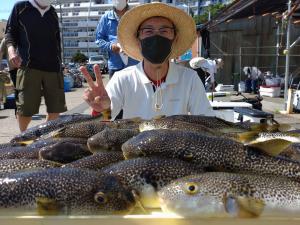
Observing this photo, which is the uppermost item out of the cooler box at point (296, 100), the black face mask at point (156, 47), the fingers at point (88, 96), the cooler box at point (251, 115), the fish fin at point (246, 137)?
the black face mask at point (156, 47)

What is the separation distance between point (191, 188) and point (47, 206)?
22.8 inches

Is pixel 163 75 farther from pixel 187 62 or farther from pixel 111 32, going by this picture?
pixel 187 62

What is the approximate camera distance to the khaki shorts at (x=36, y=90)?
5564 mm

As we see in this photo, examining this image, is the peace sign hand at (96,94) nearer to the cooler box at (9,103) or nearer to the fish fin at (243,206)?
the fish fin at (243,206)

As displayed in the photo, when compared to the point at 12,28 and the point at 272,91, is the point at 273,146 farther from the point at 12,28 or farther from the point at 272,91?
the point at 272,91

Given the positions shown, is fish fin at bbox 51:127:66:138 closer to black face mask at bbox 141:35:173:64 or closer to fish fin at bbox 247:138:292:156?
black face mask at bbox 141:35:173:64

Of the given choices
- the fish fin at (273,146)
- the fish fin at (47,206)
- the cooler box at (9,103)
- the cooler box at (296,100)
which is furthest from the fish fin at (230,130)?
the cooler box at (9,103)

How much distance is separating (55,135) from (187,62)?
23.9 ft

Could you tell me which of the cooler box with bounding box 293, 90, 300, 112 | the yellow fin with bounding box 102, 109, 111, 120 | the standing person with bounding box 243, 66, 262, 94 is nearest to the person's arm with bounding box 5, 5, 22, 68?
the yellow fin with bounding box 102, 109, 111, 120

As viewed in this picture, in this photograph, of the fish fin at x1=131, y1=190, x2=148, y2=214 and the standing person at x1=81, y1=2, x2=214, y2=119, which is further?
the standing person at x1=81, y1=2, x2=214, y2=119

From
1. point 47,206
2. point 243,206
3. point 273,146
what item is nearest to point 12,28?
point 47,206

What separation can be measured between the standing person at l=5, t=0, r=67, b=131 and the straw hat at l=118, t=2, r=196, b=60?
2006mm

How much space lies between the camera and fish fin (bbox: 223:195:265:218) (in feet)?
5.08

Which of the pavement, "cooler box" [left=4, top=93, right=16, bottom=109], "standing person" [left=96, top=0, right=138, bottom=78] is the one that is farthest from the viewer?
"cooler box" [left=4, top=93, right=16, bottom=109]
